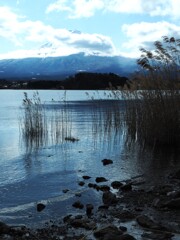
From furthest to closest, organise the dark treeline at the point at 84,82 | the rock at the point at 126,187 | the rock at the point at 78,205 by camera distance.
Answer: the dark treeline at the point at 84,82 → the rock at the point at 126,187 → the rock at the point at 78,205

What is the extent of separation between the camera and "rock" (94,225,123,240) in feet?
23.1

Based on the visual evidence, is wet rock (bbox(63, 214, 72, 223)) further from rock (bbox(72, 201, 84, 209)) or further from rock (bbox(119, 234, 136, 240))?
rock (bbox(119, 234, 136, 240))

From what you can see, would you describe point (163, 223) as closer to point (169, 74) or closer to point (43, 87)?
point (169, 74)

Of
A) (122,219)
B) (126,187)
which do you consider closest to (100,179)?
(126,187)

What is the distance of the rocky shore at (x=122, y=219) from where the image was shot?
23.7 feet

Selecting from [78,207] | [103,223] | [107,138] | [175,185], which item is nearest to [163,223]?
[103,223]

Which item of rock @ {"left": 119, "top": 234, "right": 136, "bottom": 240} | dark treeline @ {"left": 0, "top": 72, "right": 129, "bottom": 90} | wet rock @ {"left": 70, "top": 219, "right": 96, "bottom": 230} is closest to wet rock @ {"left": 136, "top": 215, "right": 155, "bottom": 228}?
rock @ {"left": 119, "top": 234, "right": 136, "bottom": 240}

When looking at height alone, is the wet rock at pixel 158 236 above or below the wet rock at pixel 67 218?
above

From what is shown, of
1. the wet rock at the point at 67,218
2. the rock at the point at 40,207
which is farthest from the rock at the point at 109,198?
the rock at the point at 40,207

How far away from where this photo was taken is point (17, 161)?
15547 millimetres

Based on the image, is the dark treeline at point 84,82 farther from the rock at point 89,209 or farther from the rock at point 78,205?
the rock at point 89,209

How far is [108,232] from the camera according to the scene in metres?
7.13

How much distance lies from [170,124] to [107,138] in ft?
19.4

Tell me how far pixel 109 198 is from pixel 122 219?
4.65 feet
